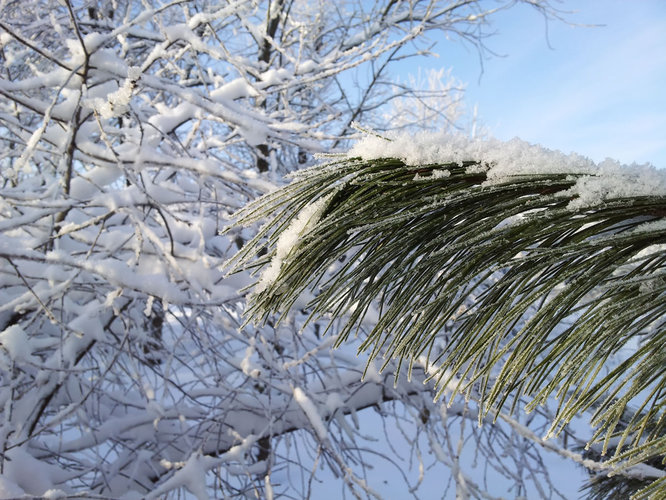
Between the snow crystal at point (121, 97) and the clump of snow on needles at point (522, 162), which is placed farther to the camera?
the snow crystal at point (121, 97)

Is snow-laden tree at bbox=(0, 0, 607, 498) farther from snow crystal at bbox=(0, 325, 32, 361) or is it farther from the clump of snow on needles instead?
the clump of snow on needles

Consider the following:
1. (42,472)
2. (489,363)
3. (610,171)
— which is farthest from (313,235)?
(42,472)

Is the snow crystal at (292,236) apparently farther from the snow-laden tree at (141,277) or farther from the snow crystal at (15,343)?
the snow crystal at (15,343)

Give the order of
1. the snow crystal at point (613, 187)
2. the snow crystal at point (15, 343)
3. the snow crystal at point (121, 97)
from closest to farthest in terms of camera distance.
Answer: the snow crystal at point (613, 187) < the snow crystal at point (121, 97) < the snow crystal at point (15, 343)

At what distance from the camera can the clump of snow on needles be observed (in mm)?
561

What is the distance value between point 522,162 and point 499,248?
113 millimetres

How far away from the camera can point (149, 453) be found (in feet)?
8.32

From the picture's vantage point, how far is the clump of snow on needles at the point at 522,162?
1.84 ft

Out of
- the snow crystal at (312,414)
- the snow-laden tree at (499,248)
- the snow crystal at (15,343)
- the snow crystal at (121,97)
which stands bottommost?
the snow-laden tree at (499,248)

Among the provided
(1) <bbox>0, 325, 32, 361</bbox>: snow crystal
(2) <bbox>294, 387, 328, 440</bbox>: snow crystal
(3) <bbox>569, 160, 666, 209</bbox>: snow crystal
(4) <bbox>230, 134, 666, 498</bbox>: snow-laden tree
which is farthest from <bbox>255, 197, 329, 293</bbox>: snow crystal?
(1) <bbox>0, 325, 32, 361</bbox>: snow crystal

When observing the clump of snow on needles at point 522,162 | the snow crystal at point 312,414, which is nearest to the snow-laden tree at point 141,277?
the snow crystal at point 312,414

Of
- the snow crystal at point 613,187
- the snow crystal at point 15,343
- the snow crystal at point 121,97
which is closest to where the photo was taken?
the snow crystal at point 613,187

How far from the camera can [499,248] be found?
62 centimetres

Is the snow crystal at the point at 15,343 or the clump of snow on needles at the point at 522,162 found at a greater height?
the snow crystal at the point at 15,343
